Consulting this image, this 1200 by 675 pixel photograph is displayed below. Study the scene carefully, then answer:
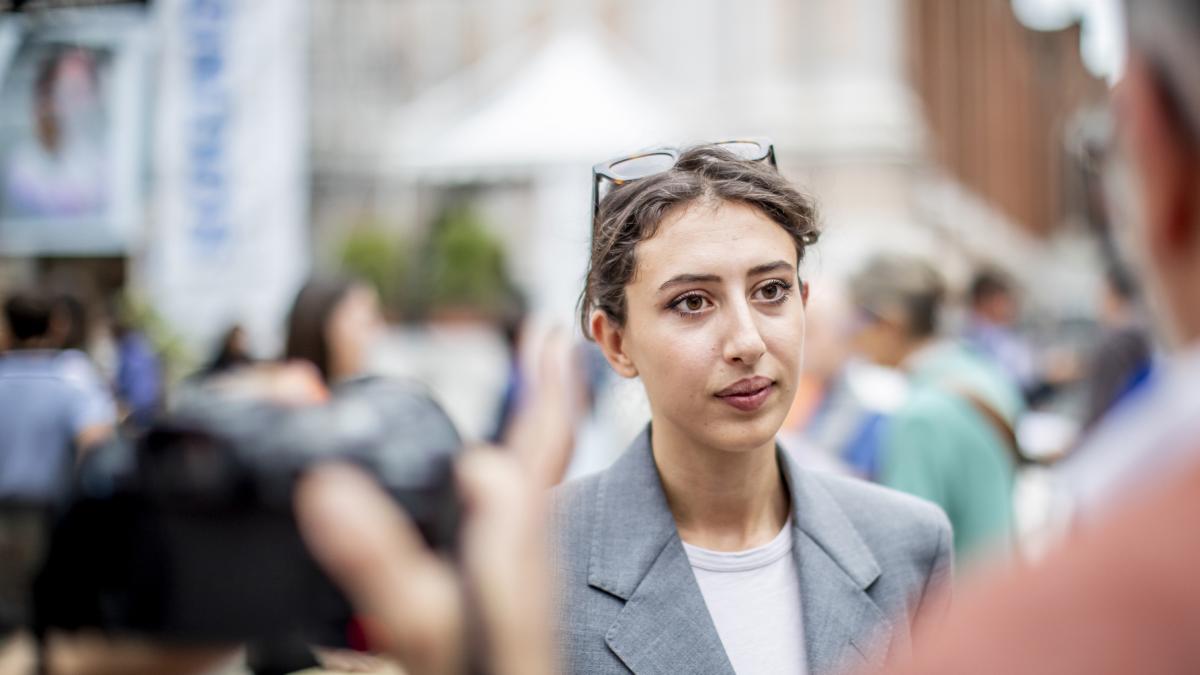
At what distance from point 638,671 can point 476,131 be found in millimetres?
10000

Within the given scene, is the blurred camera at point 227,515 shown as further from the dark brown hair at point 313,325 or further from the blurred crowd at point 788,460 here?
the dark brown hair at point 313,325

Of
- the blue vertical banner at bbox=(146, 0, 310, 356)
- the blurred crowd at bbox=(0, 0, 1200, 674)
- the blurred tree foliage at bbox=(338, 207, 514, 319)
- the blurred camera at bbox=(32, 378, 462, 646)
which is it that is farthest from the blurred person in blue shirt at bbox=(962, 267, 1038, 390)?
the blurred tree foliage at bbox=(338, 207, 514, 319)

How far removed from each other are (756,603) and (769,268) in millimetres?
582

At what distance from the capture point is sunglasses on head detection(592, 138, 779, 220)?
82.9 inches

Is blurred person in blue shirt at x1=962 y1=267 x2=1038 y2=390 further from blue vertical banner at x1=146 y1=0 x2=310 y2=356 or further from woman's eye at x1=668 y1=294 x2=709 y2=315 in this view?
woman's eye at x1=668 y1=294 x2=709 y2=315

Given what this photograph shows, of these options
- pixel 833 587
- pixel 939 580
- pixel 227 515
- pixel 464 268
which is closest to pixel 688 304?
pixel 833 587

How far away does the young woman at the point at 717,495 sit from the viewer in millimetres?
1912

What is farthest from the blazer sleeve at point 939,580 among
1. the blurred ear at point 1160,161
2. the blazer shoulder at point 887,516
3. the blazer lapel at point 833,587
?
the blurred ear at point 1160,161

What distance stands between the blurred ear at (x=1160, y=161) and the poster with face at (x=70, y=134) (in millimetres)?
7146

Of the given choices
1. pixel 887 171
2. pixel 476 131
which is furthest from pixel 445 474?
pixel 887 171

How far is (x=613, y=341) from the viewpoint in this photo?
216cm

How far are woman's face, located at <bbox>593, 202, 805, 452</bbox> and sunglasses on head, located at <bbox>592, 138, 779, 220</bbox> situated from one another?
16cm

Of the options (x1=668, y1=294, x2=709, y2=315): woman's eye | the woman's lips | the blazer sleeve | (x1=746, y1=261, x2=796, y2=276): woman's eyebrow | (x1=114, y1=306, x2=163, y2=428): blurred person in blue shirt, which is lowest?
(x1=114, y1=306, x2=163, y2=428): blurred person in blue shirt

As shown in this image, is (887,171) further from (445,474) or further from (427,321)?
(445,474)
